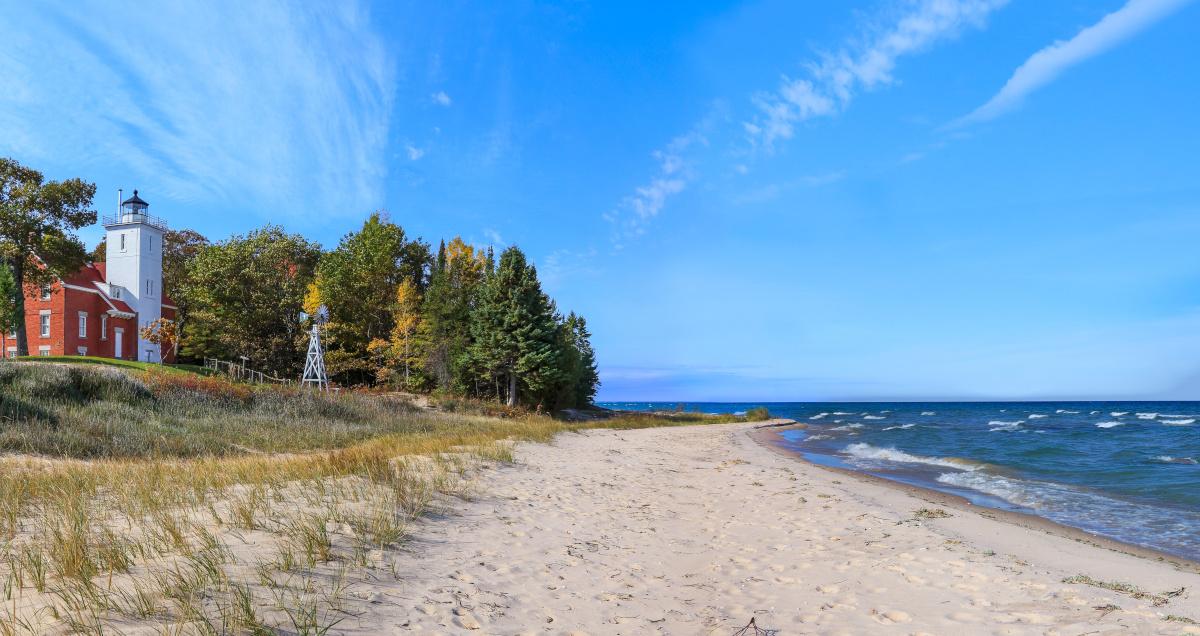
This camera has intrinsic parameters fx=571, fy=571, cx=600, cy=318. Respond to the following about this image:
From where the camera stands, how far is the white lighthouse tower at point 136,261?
154ft

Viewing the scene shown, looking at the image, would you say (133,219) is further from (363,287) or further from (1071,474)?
(1071,474)

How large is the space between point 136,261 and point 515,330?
33.3m

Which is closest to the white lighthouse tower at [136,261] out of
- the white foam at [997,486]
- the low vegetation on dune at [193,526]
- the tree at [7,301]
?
the tree at [7,301]

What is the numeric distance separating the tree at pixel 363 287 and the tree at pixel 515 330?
32.4 feet

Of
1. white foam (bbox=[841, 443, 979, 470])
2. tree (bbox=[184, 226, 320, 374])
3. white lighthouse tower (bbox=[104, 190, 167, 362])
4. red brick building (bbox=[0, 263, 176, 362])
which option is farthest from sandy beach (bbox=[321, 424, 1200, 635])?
white lighthouse tower (bbox=[104, 190, 167, 362])

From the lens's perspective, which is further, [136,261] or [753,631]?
[136,261]

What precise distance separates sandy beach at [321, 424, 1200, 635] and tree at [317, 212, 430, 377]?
3936 cm

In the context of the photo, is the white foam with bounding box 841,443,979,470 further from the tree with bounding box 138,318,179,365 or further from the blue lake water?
the tree with bounding box 138,318,179,365

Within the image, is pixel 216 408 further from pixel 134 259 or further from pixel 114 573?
pixel 134 259

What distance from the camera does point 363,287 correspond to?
47.9 metres

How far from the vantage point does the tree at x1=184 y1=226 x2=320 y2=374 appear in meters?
46.2

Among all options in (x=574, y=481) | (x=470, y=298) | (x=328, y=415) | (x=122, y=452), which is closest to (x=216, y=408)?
(x=328, y=415)

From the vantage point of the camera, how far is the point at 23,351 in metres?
37.5

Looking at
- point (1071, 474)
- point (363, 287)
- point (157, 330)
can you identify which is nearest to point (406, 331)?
point (363, 287)
